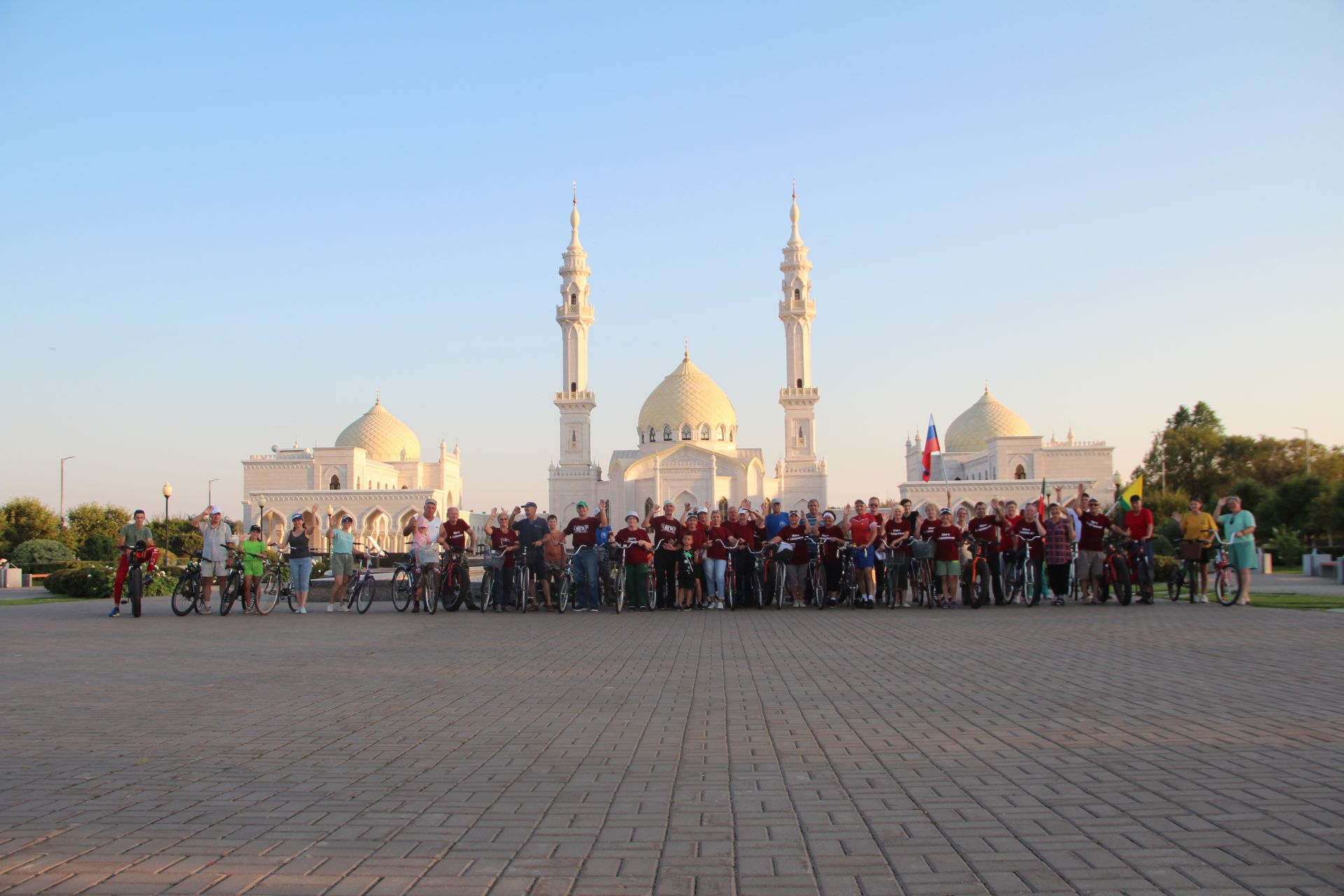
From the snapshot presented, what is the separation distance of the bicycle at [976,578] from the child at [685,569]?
406 cm

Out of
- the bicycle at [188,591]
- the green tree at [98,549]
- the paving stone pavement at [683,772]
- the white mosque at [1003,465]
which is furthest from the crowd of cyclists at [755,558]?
the white mosque at [1003,465]

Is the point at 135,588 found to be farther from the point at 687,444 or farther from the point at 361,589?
the point at 687,444

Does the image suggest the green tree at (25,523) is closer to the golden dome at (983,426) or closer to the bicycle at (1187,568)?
the bicycle at (1187,568)

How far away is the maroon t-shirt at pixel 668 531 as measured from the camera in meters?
17.9

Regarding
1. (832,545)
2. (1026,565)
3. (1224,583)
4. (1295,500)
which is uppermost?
(1295,500)

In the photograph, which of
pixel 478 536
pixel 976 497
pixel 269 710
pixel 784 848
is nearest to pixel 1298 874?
pixel 784 848

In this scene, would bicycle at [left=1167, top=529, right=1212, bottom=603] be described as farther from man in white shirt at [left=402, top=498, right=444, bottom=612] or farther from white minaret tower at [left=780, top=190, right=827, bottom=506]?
white minaret tower at [left=780, top=190, right=827, bottom=506]

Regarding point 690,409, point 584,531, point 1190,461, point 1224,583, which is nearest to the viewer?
point 1224,583

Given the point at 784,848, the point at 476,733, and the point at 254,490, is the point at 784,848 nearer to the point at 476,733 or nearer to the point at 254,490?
the point at 476,733

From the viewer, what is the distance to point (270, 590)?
1794 cm

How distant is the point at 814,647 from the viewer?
37.7 feet

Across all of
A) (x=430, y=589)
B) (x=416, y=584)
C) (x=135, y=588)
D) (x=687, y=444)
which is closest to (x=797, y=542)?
(x=430, y=589)

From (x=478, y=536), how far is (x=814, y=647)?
6515cm

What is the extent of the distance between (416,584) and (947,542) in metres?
7.94
